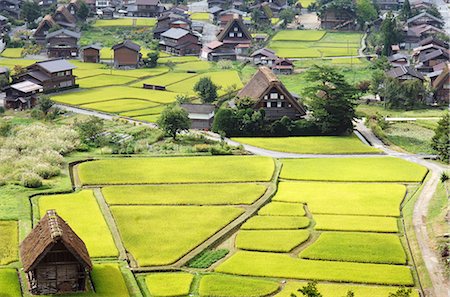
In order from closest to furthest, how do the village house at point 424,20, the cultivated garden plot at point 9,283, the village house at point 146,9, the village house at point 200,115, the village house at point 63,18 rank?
1. the cultivated garden plot at point 9,283
2. the village house at point 200,115
3. the village house at point 63,18
4. the village house at point 424,20
5. the village house at point 146,9

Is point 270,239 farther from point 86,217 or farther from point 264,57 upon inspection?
point 264,57

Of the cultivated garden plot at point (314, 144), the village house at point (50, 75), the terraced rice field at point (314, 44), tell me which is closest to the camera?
the cultivated garden plot at point (314, 144)

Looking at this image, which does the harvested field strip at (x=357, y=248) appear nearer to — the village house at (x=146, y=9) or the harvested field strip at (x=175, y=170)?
the harvested field strip at (x=175, y=170)

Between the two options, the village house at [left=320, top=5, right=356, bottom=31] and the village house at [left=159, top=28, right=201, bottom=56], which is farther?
the village house at [left=320, top=5, right=356, bottom=31]

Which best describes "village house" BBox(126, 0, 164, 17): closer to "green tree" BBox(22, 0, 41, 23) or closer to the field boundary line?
"green tree" BBox(22, 0, 41, 23)

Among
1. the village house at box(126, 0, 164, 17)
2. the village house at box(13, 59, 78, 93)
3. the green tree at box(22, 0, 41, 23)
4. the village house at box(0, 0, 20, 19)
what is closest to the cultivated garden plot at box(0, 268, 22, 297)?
the village house at box(13, 59, 78, 93)

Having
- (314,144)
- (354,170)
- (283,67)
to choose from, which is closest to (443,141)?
(354,170)

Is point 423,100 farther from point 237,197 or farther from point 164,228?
point 164,228

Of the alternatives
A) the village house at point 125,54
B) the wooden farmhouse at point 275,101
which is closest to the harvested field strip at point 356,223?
the wooden farmhouse at point 275,101
